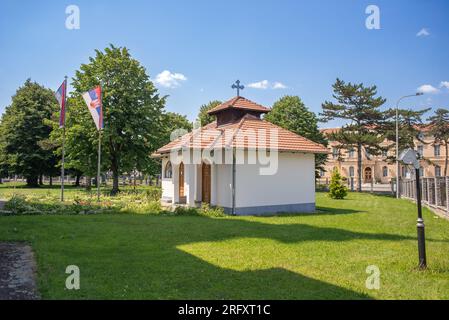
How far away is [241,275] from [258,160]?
1045 centimetres

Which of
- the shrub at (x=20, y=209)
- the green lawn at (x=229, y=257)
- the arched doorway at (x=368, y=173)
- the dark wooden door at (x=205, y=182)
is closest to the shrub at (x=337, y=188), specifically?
the dark wooden door at (x=205, y=182)

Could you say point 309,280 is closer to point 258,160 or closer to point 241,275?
point 241,275

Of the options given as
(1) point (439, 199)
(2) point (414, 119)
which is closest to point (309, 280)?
(1) point (439, 199)

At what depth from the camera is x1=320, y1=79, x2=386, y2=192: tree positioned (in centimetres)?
3947

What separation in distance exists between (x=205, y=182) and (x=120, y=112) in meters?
12.3

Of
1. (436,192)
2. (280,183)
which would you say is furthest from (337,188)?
(280,183)

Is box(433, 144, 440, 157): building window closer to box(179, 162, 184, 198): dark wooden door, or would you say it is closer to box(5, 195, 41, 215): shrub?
Result: box(179, 162, 184, 198): dark wooden door

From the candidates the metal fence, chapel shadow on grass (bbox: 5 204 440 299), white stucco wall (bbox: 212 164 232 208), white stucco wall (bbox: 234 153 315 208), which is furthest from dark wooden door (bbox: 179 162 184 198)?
the metal fence

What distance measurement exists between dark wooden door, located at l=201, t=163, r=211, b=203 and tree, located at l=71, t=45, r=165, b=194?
35.8 feet

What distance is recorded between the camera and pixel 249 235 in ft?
35.0

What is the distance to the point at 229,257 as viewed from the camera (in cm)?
788

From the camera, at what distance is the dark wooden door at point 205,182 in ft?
59.1
